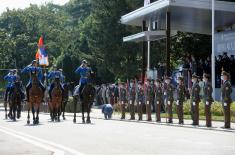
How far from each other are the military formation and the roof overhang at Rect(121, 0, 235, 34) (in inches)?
258

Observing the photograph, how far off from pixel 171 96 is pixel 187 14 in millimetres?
13869

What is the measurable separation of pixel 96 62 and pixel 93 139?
49170mm

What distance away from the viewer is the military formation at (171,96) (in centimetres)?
2214

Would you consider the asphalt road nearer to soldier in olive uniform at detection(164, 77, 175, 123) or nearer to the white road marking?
the white road marking

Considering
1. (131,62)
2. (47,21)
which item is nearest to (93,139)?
(131,62)

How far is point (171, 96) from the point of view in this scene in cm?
2623

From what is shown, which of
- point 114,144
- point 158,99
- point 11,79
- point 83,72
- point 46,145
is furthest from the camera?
point 11,79

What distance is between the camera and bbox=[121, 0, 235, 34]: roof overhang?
35438mm

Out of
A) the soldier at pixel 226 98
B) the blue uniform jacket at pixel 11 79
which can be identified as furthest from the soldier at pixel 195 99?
the blue uniform jacket at pixel 11 79

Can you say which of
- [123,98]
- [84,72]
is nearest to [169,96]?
[84,72]

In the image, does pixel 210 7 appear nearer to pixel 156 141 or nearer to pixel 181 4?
pixel 181 4

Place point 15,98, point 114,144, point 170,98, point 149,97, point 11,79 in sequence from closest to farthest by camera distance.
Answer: point 114,144 < point 170,98 < point 149,97 < point 11,79 < point 15,98

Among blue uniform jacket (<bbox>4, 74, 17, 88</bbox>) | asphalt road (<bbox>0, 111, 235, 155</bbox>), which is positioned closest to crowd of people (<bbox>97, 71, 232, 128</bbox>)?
asphalt road (<bbox>0, 111, 235, 155</bbox>)

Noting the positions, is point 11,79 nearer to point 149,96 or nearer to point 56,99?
point 56,99
